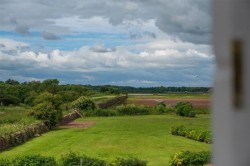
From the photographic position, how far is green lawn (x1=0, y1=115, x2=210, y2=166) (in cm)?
1617

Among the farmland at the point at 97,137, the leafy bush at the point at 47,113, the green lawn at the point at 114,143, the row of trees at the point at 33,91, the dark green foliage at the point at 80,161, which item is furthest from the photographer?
the row of trees at the point at 33,91

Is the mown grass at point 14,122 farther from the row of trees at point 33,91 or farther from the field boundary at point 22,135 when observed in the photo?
the row of trees at point 33,91

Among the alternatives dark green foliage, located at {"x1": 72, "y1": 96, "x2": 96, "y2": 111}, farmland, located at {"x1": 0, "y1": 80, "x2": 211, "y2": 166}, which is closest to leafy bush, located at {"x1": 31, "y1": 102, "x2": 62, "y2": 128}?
farmland, located at {"x1": 0, "y1": 80, "x2": 211, "y2": 166}

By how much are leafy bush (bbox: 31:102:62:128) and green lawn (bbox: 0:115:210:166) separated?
0.53 meters

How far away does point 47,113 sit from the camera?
22.5 metres

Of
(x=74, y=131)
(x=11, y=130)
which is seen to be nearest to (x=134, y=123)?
(x=74, y=131)

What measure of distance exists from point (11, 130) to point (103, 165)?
27.3 ft

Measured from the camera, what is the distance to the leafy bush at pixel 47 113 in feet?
72.6

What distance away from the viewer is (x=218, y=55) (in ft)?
0.94

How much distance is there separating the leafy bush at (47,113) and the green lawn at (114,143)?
53 centimetres

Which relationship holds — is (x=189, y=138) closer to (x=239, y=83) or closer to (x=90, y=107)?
(x=90, y=107)

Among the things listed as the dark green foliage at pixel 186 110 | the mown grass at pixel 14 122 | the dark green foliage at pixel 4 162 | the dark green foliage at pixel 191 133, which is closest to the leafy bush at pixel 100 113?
the dark green foliage at pixel 186 110

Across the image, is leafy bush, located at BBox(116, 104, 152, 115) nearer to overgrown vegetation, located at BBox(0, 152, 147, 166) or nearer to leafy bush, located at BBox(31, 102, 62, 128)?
leafy bush, located at BBox(31, 102, 62, 128)

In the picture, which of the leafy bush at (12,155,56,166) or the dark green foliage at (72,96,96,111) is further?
the dark green foliage at (72,96,96,111)
